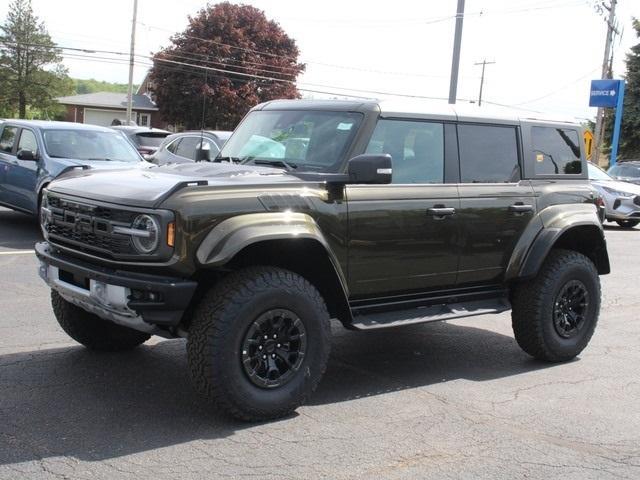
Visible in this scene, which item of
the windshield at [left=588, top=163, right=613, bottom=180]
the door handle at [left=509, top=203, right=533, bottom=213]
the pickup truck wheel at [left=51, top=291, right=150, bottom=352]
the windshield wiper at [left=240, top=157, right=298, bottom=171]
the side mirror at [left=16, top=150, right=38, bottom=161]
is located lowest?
the pickup truck wheel at [left=51, top=291, right=150, bottom=352]

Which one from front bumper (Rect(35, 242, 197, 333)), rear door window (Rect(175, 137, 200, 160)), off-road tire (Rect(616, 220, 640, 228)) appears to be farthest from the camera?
off-road tire (Rect(616, 220, 640, 228))

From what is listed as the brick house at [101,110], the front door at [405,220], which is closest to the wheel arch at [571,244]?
the front door at [405,220]

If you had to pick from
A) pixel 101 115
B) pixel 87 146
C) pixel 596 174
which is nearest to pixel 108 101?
pixel 101 115

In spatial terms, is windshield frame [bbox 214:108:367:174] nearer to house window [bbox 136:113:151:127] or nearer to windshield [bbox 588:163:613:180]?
windshield [bbox 588:163:613:180]

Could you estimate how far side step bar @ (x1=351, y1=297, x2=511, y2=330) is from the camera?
197 inches

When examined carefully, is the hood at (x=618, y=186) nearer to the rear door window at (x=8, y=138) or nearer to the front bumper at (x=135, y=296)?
the rear door window at (x=8, y=138)

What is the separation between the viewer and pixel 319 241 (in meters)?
4.57

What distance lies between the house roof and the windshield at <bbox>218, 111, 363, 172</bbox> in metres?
58.7

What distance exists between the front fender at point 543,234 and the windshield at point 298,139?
5.48 ft

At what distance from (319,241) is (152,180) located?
108cm

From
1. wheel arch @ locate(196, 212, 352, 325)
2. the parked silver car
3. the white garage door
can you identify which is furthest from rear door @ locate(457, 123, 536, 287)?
the white garage door

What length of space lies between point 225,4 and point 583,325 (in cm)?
4797

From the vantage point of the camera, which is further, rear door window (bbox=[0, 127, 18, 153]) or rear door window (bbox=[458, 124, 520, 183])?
rear door window (bbox=[0, 127, 18, 153])

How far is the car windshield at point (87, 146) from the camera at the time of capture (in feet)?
38.8
